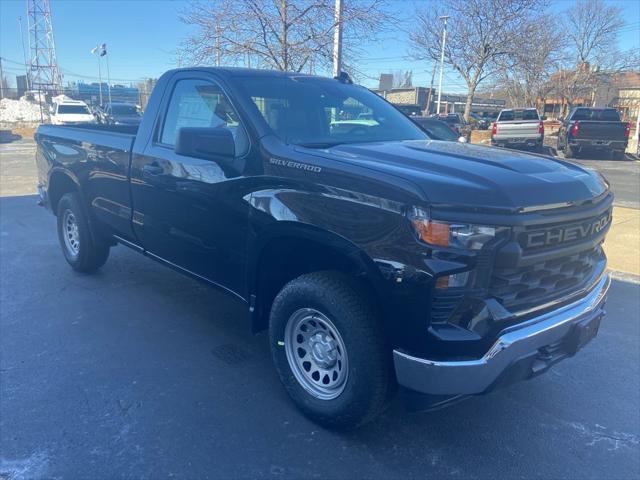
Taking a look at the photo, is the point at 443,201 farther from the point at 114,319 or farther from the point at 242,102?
the point at 114,319

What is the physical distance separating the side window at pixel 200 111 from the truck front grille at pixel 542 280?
1.73 m

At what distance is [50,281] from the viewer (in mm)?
5535

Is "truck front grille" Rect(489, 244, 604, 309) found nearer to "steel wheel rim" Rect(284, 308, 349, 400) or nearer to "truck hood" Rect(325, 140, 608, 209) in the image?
"truck hood" Rect(325, 140, 608, 209)

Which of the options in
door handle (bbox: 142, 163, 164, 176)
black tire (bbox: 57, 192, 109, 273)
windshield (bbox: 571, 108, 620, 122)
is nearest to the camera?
door handle (bbox: 142, 163, 164, 176)

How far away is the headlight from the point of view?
2.42m

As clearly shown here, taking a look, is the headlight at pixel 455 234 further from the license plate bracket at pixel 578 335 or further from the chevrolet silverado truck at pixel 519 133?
the chevrolet silverado truck at pixel 519 133

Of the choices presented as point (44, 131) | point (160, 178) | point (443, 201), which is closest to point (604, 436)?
point (443, 201)

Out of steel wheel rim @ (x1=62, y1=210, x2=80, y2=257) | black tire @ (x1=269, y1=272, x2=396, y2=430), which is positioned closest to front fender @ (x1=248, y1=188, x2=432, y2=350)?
black tire @ (x1=269, y1=272, x2=396, y2=430)

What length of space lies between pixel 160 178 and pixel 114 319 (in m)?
1.40

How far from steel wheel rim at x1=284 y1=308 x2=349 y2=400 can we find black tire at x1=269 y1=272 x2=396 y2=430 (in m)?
0.02

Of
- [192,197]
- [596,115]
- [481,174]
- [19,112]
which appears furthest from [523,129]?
[19,112]

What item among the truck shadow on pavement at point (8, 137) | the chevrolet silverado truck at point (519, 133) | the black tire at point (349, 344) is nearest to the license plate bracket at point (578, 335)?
the black tire at point (349, 344)

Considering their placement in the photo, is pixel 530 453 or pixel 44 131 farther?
pixel 44 131

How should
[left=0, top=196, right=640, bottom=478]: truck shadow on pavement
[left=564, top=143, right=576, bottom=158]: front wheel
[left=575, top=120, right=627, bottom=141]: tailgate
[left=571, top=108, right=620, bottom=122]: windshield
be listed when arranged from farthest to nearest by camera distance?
[left=571, top=108, right=620, bottom=122]: windshield
[left=564, top=143, right=576, bottom=158]: front wheel
[left=575, top=120, right=627, bottom=141]: tailgate
[left=0, top=196, right=640, bottom=478]: truck shadow on pavement
